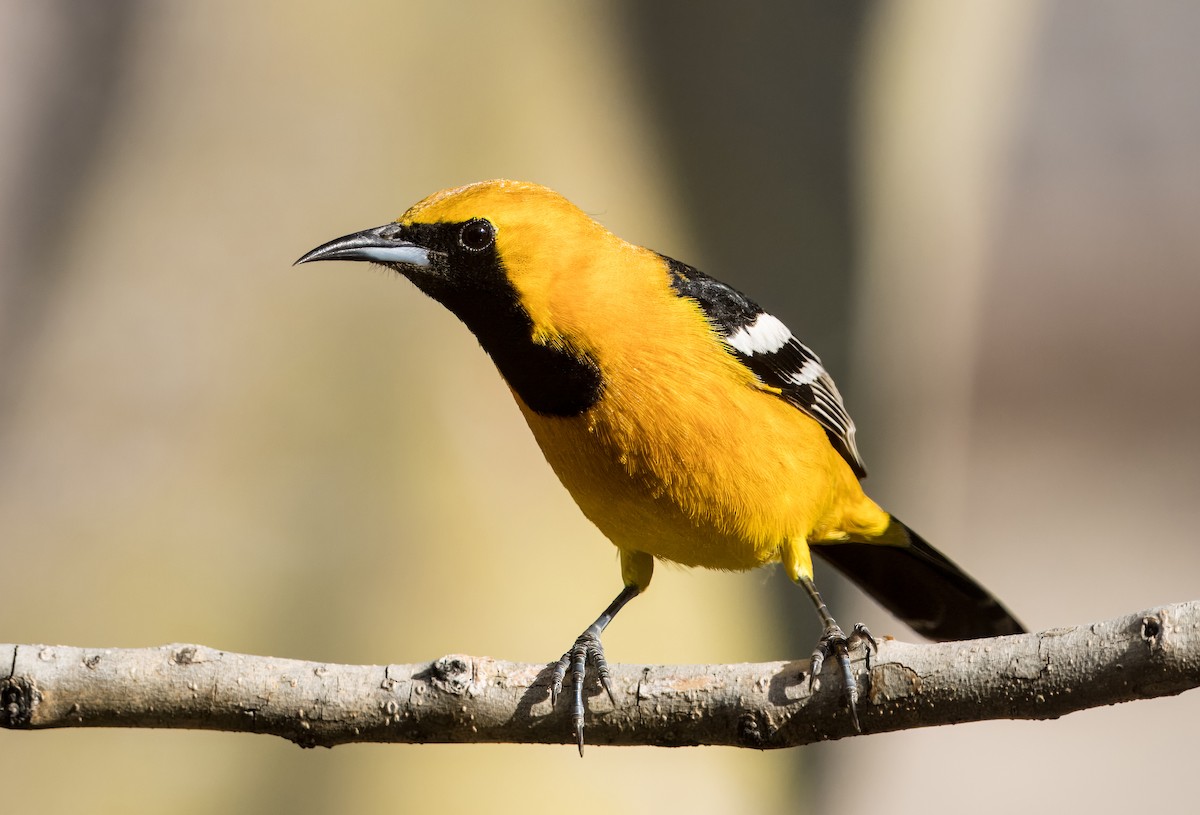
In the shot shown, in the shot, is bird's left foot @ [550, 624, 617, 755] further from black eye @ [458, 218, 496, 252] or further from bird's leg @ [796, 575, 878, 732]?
black eye @ [458, 218, 496, 252]

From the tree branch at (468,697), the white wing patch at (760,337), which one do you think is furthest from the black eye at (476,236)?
the tree branch at (468,697)

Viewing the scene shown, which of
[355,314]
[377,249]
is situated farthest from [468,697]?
[355,314]

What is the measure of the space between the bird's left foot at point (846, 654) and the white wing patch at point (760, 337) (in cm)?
94

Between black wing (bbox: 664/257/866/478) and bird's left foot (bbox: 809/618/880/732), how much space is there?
2.97ft

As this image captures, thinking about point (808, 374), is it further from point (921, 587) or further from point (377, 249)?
point (377, 249)

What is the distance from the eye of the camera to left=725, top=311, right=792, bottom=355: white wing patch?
333cm

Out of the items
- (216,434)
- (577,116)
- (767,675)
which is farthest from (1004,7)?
(767,675)

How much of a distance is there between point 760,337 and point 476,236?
1012 millimetres

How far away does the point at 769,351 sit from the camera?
11.4ft

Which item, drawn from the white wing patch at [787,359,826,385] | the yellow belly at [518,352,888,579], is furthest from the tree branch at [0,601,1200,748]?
the white wing patch at [787,359,826,385]

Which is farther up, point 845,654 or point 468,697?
point 845,654

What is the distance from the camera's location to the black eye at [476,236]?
288cm

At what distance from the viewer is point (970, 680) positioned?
7.93 ft

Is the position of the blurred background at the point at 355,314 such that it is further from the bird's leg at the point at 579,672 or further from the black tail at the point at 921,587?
the bird's leg at the point at 579,672
